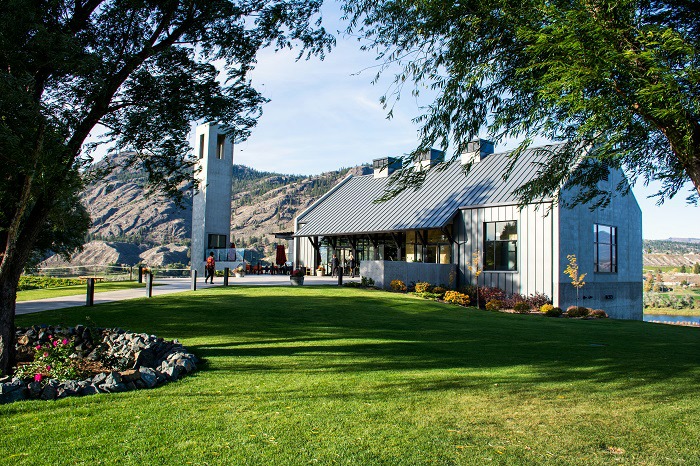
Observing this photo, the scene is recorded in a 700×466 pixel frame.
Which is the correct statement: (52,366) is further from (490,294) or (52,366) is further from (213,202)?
(213,202)

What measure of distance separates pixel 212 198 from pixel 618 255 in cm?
2435

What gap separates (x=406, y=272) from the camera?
2500 centimetres

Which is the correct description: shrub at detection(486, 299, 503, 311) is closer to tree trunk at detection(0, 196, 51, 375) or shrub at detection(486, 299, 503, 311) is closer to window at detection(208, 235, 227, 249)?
tree trunk at detection(0, 196, 51, 375)

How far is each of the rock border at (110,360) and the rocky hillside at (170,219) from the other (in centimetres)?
8263

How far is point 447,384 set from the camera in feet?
23.6

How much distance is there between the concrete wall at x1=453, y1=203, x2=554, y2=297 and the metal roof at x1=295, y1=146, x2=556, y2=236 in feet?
2.15

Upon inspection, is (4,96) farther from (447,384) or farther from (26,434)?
(447,384)

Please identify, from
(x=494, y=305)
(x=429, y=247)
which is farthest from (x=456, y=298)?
(x=429, y=247)

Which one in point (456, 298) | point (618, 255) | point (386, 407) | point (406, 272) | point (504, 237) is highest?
point (504, 237)

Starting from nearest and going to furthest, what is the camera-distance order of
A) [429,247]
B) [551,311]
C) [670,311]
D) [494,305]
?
[551,311] < [494,305] < [429,247] < [670,311]

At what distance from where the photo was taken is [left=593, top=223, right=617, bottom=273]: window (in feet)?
83.8

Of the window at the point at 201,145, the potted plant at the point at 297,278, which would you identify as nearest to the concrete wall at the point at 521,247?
the potted plant at the point at 297,278

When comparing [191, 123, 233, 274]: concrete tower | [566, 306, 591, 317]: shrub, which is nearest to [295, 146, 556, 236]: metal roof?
[566, 306, 591, 317]: shrub

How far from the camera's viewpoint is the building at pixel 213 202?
34.3 meters
